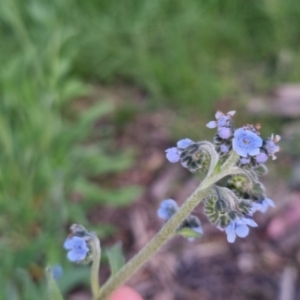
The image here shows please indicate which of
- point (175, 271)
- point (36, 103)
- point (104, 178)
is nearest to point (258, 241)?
point (175, 271)

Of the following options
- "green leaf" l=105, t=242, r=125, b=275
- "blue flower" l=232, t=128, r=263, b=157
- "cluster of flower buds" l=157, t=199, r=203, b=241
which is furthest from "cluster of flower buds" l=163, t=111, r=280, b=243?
"green leaf" l=105, t=242, r=125, b=275

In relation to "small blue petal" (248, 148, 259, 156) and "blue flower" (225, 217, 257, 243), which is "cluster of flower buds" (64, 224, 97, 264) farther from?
"small blue petal" (248, 148, 259, 156)

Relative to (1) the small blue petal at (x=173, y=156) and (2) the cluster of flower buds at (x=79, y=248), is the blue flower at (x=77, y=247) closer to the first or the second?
(2) the cluster of flower buds at (x=79, y=248)

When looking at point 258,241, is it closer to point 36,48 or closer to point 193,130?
point 193,130

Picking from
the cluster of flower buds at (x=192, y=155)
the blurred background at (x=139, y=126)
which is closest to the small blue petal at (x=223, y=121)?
the cluster of flower buds at (x=192, y=155)

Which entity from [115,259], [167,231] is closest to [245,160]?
[167,231]

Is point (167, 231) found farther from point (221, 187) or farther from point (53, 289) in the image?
point (53, 289)
